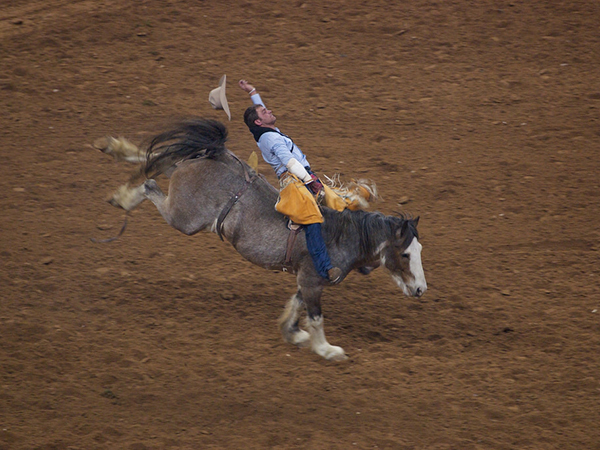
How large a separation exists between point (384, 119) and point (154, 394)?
18.9ft

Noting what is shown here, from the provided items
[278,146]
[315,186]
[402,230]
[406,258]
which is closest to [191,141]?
[278,146]

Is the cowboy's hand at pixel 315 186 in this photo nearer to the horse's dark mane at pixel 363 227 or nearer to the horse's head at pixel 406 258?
the horse's dark mane at pixel 363 227

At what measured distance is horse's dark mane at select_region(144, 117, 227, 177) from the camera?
20.8 feet

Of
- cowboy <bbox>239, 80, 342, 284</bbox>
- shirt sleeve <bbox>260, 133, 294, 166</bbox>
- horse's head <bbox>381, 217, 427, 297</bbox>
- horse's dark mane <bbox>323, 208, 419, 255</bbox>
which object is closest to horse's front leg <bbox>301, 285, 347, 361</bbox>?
cowboy <bbox>239, 80, 342, 284</bbox>

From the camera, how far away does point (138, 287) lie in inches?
290

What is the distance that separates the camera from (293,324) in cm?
664

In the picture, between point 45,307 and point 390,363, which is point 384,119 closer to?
point 390,363

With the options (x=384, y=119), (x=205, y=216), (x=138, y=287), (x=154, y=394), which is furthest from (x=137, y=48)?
(x=154, y=394)

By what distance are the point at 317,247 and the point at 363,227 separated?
468 mm

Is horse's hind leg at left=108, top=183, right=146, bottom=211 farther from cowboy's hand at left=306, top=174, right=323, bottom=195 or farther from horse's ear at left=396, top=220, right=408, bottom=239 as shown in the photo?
horse's ear at left=396, top=220, right=408, bottom=239

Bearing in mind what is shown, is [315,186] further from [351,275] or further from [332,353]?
[351,275]

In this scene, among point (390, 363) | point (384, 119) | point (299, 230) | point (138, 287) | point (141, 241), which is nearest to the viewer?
point (299, 230)

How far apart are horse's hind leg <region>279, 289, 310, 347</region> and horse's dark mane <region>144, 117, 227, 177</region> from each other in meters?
1.63

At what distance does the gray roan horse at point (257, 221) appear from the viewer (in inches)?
238
